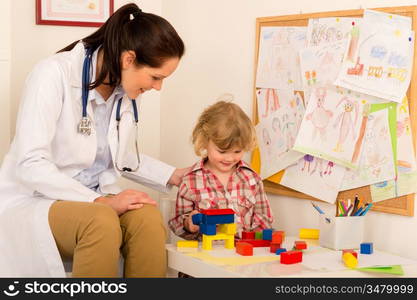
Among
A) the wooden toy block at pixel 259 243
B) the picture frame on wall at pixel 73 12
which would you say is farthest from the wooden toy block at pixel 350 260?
the picture frame on wall at pixel 73 12

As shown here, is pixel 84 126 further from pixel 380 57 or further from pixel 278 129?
pixel 380 57

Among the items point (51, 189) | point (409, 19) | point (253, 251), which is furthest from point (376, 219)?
point (51, 189)

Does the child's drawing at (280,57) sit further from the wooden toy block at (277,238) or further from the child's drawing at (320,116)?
the wooden toy block at (277,238)

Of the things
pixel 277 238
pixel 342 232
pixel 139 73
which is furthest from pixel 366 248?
pixel 139 73

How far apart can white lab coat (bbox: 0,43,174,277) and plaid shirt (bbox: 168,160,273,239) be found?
0.90 feet

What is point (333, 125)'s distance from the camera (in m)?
1.76

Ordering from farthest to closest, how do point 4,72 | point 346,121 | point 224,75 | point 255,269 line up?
1. point 224,75
2. point 4,72
3. point 346,121
4. point 255,269

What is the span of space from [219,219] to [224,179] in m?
0.23

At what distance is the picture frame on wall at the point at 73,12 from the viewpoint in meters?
2.19

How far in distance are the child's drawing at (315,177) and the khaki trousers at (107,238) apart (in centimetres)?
48

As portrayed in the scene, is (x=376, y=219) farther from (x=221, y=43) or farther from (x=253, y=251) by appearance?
(x=221, y=43)

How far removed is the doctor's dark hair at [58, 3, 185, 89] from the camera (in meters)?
1.59

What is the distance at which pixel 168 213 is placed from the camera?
187cm

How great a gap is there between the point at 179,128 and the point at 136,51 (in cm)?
80
